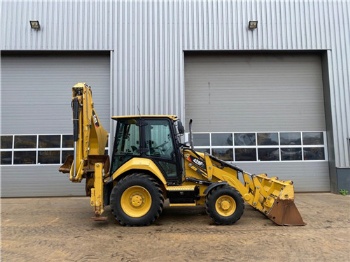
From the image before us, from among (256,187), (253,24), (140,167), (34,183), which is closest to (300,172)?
(256,187)

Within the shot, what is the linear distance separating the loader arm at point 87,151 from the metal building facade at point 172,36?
423cm

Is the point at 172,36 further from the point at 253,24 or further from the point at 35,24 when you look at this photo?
the point at 35,24

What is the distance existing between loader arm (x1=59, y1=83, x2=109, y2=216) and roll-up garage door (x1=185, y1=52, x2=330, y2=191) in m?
5.34

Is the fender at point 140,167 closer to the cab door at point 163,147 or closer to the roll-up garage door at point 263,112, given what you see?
the cab door at point 163,147

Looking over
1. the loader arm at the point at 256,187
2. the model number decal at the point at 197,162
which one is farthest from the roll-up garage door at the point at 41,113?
the loader arm at the point at 256,187

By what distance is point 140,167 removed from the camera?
270 inches

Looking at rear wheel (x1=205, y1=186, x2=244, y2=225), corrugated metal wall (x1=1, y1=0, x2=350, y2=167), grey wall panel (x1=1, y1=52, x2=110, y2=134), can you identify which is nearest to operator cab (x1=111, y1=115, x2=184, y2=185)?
rear wheel (x1=205, y1=186, x2=244, y2=225)

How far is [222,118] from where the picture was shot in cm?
1207

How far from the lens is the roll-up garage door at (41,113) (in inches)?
448

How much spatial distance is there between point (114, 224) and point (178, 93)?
6.08 metres

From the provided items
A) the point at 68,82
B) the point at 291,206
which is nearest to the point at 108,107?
the point at 68,82

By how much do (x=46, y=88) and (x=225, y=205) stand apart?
347 inches

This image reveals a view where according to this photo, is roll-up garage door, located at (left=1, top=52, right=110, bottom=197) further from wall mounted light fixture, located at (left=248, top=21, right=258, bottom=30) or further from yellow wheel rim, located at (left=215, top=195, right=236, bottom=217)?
yellow wheel rim, located at (left=215, top=195, right=236, bottom=217)

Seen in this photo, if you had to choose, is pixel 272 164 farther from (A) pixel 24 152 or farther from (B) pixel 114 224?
(A) pixel 24 152
